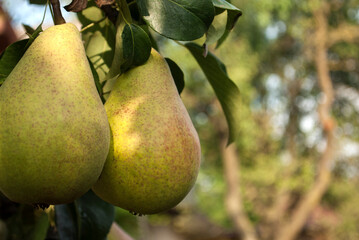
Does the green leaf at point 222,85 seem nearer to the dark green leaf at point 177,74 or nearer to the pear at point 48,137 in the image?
the dark green leaf at point 177,74

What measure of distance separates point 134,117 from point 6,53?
0.45 feet

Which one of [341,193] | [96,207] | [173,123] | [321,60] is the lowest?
[341,193]

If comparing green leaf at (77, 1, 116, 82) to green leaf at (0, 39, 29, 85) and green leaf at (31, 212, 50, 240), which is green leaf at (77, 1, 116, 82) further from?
green leaf at (31, 212, 50, 240)

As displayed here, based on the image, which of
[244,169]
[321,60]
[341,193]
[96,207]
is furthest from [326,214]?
[96,207]

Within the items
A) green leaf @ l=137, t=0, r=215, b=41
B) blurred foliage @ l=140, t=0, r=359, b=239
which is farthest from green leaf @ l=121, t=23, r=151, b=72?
blurred foliage @ l=140, t=0, r=359, b=239

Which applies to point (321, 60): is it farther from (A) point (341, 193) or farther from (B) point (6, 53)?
(B) point (6, 53)

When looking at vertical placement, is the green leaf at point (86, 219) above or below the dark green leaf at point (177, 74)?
below

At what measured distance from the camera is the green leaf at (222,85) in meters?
0.57

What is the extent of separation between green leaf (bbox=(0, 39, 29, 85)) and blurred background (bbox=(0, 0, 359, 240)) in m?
6.03

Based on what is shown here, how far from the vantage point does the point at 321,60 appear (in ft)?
22.9

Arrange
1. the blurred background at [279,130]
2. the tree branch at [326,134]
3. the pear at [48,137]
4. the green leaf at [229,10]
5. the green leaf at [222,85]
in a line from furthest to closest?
the blurred background at [279,130] → the tree branch at [326,134] → the green leaf at [222,85] → the green leaf at [229,10] → the pear at [48,137]

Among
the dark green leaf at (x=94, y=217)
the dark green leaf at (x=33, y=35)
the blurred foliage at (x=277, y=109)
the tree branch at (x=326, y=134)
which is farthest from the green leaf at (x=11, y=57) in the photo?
the blurred foliage at (x=277, y=109)

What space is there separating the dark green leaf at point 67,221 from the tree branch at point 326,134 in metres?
5.35

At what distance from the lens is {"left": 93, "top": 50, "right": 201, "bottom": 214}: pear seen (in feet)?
1.33
